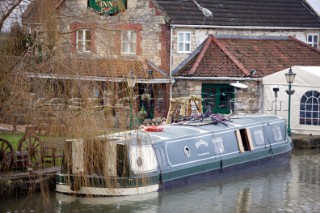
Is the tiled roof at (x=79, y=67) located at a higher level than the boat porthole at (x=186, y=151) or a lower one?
higher

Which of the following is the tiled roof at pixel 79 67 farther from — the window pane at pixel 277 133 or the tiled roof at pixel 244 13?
the tiled roof at pixel 244 13

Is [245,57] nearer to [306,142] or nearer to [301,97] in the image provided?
[301,97]

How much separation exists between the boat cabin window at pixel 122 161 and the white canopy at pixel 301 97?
13.6 m

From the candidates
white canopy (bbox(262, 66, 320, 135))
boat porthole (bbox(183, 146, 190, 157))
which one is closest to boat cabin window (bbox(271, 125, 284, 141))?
boat porthole (bbox(183, 146, 190, 157))

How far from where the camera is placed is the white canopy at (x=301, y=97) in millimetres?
32375

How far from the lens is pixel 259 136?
26.0 metres

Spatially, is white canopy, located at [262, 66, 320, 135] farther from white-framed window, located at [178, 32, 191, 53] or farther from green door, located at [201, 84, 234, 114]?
white-framed window, located at [178, 32, 191, 53]

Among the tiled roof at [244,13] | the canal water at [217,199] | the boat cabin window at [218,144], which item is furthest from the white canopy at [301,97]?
the boat cabin window at [218,144]

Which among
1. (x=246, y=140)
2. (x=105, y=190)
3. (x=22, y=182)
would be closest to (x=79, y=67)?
(x=105, y=190)

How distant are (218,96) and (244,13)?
4.92 m

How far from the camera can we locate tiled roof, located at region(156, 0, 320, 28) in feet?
114

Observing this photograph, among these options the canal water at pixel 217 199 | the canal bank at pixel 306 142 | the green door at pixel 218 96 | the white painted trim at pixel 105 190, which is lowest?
the canal water at pixel 217 199

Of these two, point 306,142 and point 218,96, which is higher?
point 218,96

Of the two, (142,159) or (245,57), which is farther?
(245,57)
